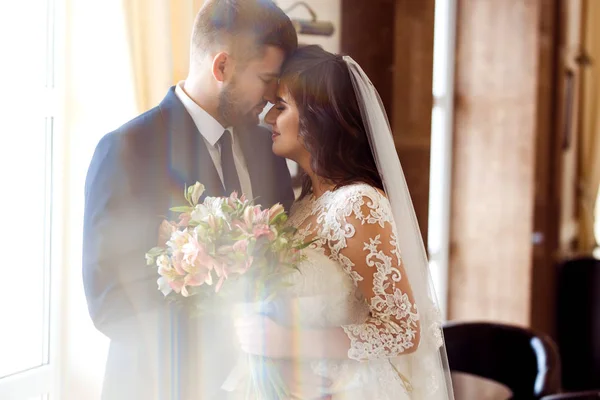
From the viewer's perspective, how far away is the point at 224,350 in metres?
1.24

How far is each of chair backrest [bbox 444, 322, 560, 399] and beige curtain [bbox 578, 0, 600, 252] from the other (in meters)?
1.43

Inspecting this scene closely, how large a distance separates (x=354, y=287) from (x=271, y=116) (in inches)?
15.3

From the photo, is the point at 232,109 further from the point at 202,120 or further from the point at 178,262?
the point at 178,262

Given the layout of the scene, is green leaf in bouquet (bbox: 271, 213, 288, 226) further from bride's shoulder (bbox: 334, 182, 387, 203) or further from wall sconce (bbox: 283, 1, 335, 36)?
wall sconce (bbox: 283, 1, 335, 36)

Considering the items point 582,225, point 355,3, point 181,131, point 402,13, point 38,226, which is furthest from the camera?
point 582,225

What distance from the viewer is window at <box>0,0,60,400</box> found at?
1049 mm

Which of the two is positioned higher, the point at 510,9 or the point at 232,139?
the point at 510,9

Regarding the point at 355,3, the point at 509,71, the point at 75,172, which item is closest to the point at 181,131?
the point at 75,172

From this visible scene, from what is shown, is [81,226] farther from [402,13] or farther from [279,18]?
[402,13]

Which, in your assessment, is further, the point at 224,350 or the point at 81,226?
the point at 224,350

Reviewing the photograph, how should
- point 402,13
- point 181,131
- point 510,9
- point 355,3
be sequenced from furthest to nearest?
point 510,9 → point 402,13 → point 355,3 → point 181,131

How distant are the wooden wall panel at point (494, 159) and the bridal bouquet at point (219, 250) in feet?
7.65

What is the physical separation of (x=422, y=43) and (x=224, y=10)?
0.85 metres

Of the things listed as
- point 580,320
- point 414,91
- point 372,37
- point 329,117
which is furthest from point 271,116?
point 580,320
